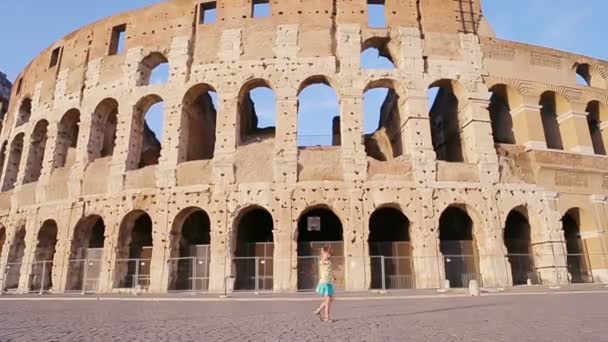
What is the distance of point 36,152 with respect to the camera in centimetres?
1973

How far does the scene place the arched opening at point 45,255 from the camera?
53.5 feet

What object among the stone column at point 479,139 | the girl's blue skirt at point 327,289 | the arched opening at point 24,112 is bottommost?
the girl's blue skirt at point 327,289

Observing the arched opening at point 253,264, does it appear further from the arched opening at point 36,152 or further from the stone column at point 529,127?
the arched opening at point 36,152

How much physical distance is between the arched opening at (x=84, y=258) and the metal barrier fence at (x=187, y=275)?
2.79 meters

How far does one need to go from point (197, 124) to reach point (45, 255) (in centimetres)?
866

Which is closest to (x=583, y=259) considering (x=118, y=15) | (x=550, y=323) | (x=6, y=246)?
(x=550, y=323)

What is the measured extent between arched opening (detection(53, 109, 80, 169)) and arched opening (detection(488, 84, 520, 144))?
1851 centimetres

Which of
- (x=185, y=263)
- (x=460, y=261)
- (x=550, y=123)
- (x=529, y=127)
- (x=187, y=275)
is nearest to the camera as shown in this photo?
(x=460, y=261)

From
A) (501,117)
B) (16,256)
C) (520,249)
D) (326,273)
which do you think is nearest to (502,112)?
(501,117)

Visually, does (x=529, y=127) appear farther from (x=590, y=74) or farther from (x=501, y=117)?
(x=590, y=74)

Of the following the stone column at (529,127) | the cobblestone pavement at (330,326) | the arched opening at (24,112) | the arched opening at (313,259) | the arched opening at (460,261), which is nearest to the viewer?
the cobblestone pavement at (330,326)

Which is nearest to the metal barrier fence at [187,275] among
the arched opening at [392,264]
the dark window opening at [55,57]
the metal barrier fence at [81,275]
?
the metal barrier fence at [81,275]

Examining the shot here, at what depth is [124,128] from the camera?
1627 centimetres

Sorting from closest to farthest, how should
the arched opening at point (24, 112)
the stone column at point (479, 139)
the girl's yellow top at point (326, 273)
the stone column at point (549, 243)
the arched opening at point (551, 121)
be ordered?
the girl's yellow top at point (326, 273)
the stone column at point (549, 243)
the stone column at point (479, 139)
the arched opening at point (551, 121)
the arched opening at point (24, 112)
